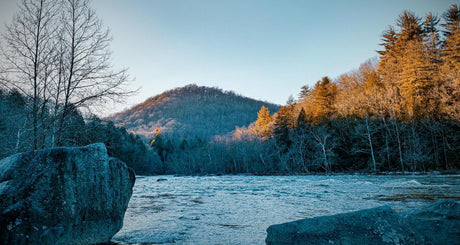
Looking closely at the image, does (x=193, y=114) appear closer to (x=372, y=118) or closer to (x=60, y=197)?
(x=372, y=118)

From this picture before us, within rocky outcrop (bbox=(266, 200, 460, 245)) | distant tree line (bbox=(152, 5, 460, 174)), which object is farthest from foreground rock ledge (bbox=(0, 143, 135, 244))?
distant tree line (bbox=(152, 5, 460, 174))

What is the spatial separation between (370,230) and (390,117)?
28709 millimetres

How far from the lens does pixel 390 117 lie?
1041 inches

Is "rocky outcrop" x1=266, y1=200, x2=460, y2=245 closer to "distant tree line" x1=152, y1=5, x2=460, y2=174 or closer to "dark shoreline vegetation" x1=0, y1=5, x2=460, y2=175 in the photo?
"dark shoreline vegetation" x1=0, y1=5, x2=460, y2=175

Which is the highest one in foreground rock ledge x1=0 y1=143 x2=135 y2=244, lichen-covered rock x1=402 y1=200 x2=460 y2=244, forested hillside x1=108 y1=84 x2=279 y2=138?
forested hillside x1=108 y1=84 x2=279 y2=138

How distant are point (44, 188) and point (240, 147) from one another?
163ft

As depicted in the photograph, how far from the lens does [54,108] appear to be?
706 cm

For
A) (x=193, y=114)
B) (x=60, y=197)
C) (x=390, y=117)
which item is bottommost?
(x=60, y=197)

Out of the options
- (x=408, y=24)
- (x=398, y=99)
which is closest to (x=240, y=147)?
(x=398, y=99)

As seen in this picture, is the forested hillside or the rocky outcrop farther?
the forested hillside

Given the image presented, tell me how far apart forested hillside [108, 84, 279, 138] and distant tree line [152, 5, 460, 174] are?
53.4m

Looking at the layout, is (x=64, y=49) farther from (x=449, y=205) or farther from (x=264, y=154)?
(x=264, y=154)

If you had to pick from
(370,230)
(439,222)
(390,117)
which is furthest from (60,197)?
(390,117)

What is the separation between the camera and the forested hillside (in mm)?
106000
